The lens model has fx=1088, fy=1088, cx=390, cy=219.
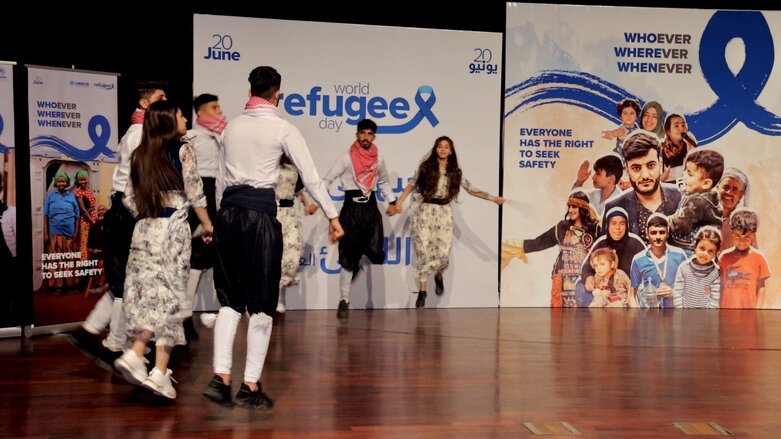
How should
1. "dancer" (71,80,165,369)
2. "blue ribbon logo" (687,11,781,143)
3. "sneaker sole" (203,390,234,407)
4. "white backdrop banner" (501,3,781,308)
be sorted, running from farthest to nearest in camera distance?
"blue ribbon logo" (687,11,781,143) → "white backdrop banner" (501,3,781,308) → "dancer" (71,80,165,369) → "sneaker sole" (203,390,234,407)

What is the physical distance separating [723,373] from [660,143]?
153 inches

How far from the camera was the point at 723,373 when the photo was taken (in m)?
6.35

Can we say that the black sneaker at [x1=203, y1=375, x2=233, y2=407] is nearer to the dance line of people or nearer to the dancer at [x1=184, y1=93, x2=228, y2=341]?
the dance line of people

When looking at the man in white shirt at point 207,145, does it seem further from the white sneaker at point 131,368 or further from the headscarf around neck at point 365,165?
the white sneaker at point 131,368

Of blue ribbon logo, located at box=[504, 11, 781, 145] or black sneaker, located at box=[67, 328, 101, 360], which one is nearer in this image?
black sneaker, located at box=[67, 328, 101, 360]

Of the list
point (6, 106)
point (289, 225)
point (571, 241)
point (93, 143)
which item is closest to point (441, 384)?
point (289, 225)

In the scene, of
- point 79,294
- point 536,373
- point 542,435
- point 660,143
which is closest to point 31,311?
point 79,294

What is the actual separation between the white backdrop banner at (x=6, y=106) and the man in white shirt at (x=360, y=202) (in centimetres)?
265

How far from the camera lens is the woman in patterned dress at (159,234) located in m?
5.16

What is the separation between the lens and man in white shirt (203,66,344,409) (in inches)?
200

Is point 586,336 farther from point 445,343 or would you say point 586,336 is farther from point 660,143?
point 660,143

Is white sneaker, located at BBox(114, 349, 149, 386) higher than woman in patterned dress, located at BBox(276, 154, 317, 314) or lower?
lower

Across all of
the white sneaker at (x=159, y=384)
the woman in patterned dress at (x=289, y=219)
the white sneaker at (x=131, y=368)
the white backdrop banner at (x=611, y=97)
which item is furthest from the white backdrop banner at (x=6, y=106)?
the white backdrop banner at (x=611, y=97)

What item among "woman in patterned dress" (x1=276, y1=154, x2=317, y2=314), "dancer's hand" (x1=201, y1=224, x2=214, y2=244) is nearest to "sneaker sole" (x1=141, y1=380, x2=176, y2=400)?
"dancer's hand" (x1=201, y1=224, x2=214, y2=244)
